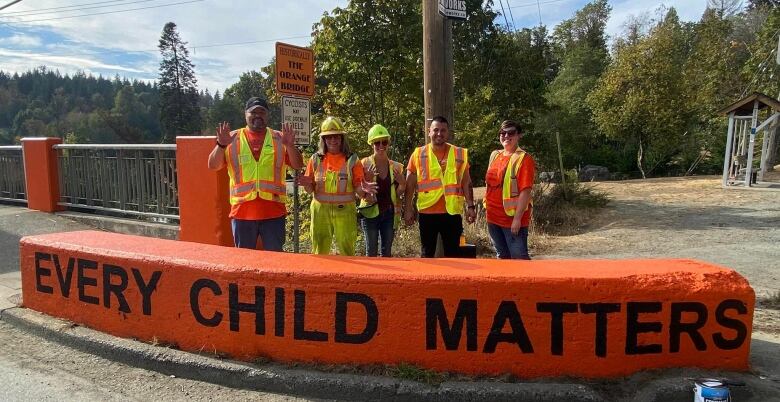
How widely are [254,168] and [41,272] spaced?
6.26 feet

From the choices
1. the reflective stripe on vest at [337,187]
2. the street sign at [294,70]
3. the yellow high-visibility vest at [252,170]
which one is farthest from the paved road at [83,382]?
the street sign at [294,70]

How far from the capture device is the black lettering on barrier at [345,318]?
3230 mm

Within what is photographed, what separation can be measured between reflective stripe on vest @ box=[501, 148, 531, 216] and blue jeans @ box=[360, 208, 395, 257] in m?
1.05

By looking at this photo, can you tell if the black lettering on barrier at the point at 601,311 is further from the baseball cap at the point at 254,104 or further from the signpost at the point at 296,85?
the signpost at the point at 296,85

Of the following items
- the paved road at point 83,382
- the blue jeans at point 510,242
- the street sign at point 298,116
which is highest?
the street sign at point 298,116

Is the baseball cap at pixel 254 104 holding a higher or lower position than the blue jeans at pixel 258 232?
higher

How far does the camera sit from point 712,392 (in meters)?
2.76

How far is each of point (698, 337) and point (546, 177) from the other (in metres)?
10.3

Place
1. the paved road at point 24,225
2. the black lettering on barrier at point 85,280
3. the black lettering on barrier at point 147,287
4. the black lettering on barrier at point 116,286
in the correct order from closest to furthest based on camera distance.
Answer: the black lettering on barrier at point 147,287 → the black lettering on barrier at point 116,286 → the black lettering on barrier at point 85,280 → the paved road at point 24,225

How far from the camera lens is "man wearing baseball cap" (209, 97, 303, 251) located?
426 centimetres

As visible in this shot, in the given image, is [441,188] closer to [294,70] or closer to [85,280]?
[294,70]

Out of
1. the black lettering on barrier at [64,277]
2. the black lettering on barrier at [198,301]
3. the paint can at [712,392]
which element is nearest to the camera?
the paint can at [712,392]

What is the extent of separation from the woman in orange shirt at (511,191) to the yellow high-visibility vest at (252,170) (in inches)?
72.4

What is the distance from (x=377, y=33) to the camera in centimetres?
1012
